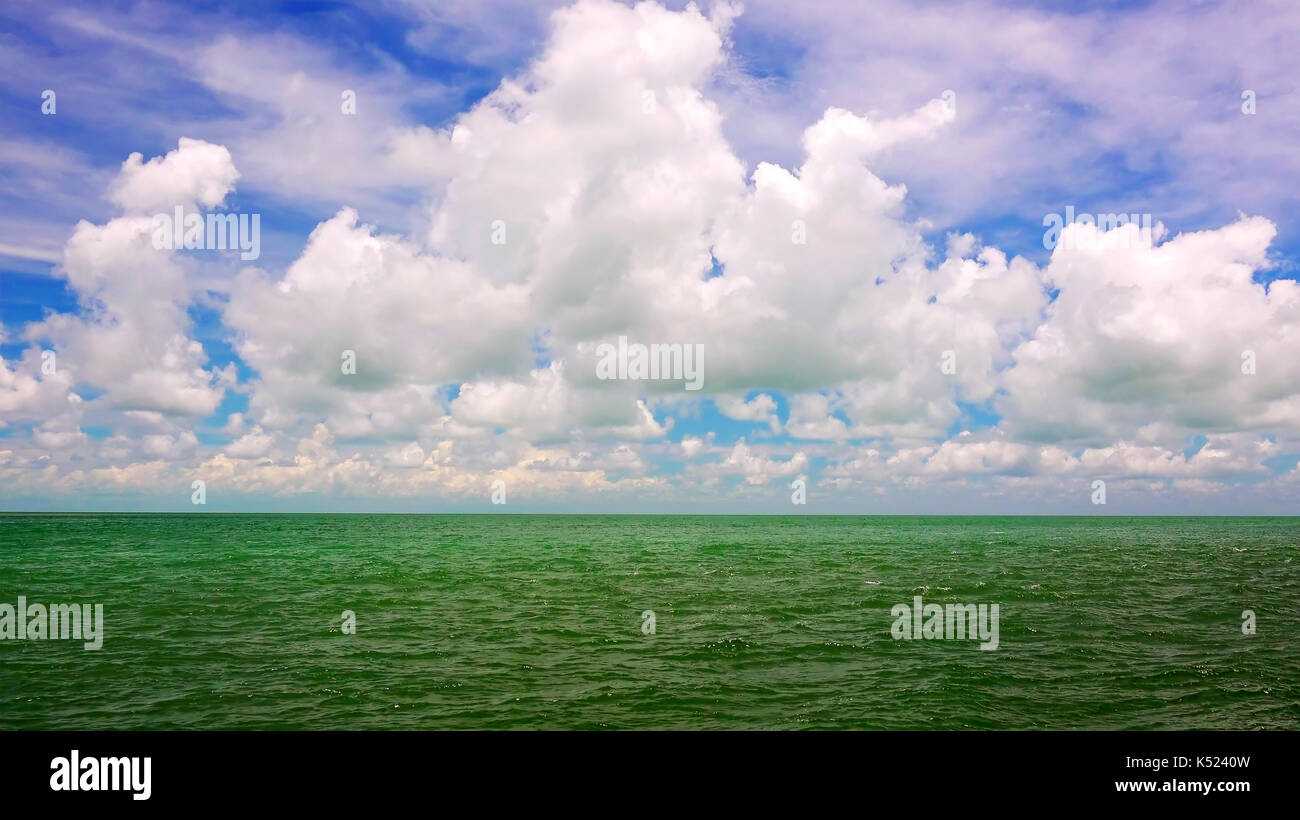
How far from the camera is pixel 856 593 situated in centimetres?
4156
